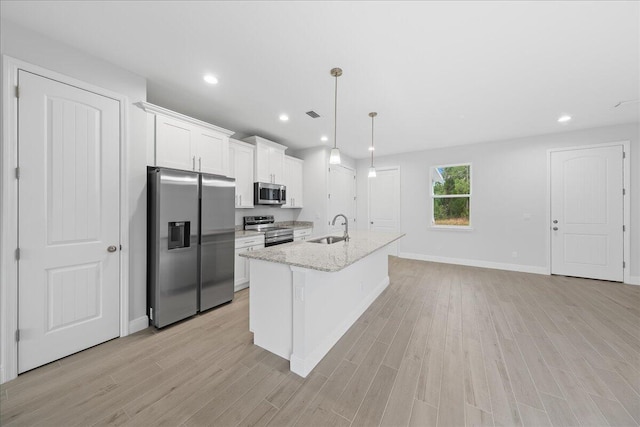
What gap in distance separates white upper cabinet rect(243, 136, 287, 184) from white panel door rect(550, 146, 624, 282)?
17.2ft

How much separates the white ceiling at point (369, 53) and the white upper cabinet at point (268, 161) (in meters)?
0.71

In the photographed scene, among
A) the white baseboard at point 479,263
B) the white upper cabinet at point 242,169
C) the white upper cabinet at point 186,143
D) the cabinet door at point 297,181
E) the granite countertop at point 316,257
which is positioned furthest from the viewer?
the cabinet door at point 297,181

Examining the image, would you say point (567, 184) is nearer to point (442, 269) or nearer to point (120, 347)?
point (442, 269)

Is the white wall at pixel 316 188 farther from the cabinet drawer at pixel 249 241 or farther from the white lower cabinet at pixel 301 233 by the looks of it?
the cabinet drawer at pixel 249 241

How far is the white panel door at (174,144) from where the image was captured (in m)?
2.60

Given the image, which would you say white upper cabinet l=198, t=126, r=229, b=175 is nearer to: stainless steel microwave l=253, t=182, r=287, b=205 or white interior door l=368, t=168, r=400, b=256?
stainless steel microwave l=253, t=182, r=287, b=205

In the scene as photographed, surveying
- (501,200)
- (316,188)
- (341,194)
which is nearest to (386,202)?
(341,194)

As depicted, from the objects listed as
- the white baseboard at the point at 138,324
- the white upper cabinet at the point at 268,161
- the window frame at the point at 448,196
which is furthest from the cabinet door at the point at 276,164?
the window frame at the point at 448,196

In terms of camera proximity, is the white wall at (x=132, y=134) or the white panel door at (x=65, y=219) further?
the white wall at (x=132, y=134)

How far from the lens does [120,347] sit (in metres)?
2.11

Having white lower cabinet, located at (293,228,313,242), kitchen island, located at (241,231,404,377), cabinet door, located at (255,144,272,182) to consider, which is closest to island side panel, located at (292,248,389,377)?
kitchen island, located at (241,231,404,377)

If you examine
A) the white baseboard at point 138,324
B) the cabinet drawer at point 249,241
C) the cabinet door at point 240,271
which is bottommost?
the white baseboard at point 138,324

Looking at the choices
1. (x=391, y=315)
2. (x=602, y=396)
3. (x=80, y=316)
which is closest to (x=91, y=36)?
(x=80, y=316)

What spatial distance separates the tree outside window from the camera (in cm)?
520
